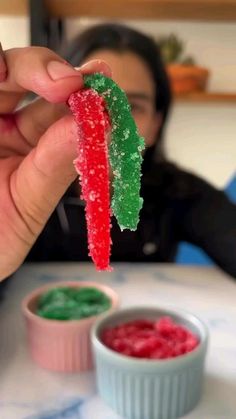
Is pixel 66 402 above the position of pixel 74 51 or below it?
below

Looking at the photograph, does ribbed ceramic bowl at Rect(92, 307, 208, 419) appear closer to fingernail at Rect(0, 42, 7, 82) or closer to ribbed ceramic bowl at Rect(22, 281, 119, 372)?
ribbed ceramic bowl at Rect(22, 281, 119, 372)

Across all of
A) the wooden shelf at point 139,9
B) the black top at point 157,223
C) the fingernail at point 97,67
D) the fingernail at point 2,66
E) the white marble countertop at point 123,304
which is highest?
the fingernail at point 97,67

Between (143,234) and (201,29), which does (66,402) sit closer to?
(143,234)

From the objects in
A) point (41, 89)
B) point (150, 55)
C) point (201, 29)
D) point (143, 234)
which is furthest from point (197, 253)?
point (41, 89)

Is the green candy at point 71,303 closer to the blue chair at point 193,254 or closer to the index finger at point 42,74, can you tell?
the index finger at point 42,74

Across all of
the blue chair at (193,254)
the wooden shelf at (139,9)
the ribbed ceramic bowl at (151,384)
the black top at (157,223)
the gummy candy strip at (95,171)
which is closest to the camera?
the gummy candy strip at (95,171)

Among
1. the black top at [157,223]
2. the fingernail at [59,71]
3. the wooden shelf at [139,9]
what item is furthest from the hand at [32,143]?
the wooden shelf at [139,9]
